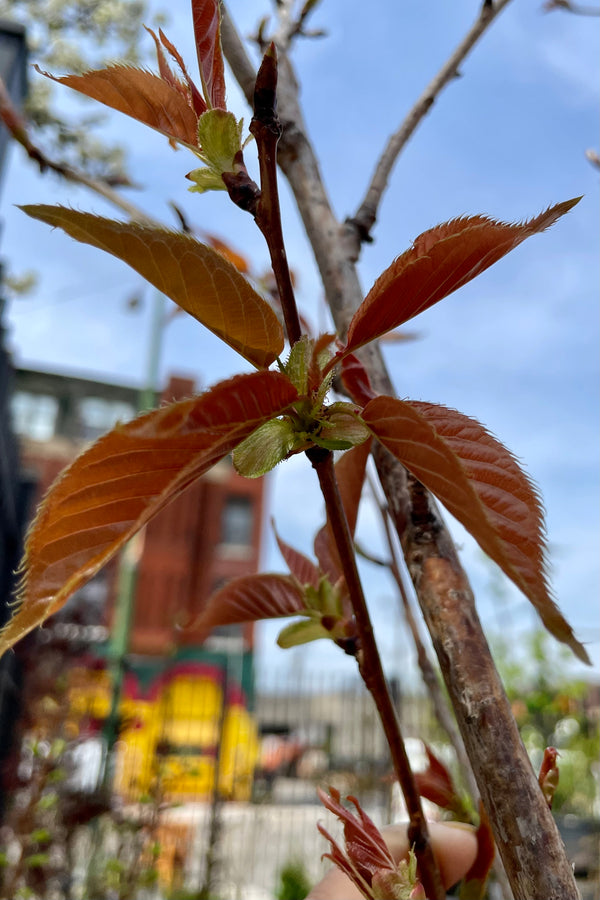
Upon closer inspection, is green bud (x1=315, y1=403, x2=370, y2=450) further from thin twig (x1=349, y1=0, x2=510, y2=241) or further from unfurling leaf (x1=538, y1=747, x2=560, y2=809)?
thin twig (x1=349, y1=0, x2=510, y2=241)

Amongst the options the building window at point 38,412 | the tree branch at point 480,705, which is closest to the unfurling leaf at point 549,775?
the tree branch at point 480,705

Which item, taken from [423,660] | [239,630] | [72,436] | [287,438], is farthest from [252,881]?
[72,436]

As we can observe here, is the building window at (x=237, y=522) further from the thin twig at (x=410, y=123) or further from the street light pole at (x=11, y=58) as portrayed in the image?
the thin twig at (x=410, y=123)

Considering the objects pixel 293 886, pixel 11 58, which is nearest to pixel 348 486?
pixel 11 58

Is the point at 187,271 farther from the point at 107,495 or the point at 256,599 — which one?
the point at 256,599

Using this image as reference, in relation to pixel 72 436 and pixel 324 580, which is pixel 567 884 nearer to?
pixel 324 580

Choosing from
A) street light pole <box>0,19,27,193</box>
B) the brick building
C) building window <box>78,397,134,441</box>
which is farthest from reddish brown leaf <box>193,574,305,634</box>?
building window <box>78,397,134,441</box>
